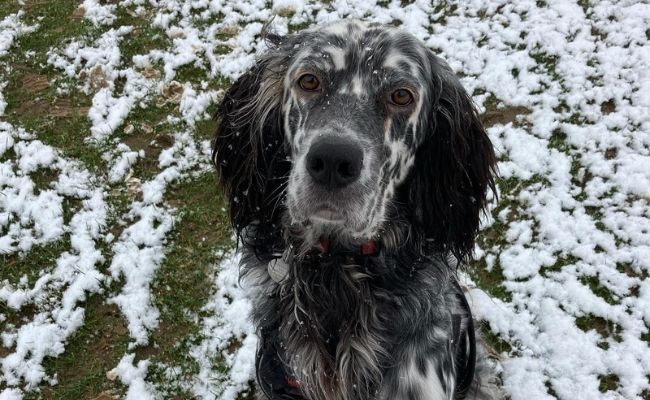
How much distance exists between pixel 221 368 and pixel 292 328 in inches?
57.4

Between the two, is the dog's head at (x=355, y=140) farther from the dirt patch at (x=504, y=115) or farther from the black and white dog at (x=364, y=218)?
the dirt patch at (x=504, y=115)

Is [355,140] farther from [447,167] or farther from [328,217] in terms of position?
[447,167]

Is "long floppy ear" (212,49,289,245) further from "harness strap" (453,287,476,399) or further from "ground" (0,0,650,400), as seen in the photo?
"ground" (0,0,650,400)

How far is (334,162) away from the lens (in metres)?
2.22

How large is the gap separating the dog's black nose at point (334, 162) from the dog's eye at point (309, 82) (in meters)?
0.52

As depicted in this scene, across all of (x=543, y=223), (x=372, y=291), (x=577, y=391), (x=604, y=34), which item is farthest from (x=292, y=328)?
(x=604, y=34)

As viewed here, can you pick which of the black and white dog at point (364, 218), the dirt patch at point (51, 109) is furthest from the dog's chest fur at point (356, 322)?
the dirt patch at point (51, 109)

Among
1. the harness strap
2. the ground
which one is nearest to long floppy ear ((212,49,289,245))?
the harness strap

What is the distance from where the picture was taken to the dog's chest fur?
2.72 meters

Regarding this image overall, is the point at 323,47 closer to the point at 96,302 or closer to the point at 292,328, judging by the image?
the point at 292,328

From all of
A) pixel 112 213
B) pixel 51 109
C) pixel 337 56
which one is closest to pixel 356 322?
pixel 337 56

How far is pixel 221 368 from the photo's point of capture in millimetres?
4020

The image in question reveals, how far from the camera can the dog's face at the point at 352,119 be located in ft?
7.50

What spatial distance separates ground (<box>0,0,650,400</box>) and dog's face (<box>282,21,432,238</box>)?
5.12 feet
